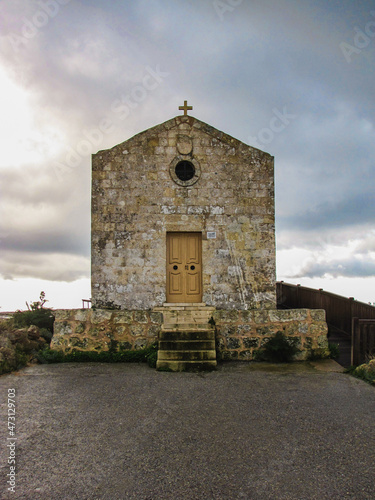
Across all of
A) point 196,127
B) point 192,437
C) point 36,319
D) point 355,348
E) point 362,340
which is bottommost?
point 192,437

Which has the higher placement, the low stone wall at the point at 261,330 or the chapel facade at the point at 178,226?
the chapel facade at the point at 178,226

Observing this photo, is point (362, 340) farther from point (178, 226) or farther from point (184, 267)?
point (178, 226)

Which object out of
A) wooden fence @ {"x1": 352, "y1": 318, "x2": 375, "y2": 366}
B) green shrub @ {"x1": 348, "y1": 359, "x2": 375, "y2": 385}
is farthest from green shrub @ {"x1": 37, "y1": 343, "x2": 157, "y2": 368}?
wooden fence @ {"x1": 352, "y1": 318, "x2": 375, "y2": 366}

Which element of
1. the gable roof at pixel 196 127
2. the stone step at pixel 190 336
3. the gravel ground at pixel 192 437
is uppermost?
the gable roof at pixel 196 127

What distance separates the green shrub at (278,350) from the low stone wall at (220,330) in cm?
11

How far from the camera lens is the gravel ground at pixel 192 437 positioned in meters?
3.40

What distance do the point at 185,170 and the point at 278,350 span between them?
564cm

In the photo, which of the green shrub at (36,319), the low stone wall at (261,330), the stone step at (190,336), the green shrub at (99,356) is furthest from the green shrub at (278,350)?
the green shrub at (36,319)

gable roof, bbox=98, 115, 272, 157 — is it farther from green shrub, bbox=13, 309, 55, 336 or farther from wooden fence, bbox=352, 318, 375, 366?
green shrub, bbox=13, 309, 55, 336

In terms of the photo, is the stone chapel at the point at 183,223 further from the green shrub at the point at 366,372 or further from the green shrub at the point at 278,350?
the green shrub at the point at 366,372

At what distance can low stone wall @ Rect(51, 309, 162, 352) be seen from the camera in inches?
339

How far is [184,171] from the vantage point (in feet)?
35.6

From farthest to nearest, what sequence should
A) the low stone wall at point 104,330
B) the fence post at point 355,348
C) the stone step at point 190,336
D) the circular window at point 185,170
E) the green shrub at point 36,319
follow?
the green shrub at point 36,319 < the circular window at point 185,170 < the low stone wall at point 104,330 < the stone step at point 190,336 < the fence post at point 355,348

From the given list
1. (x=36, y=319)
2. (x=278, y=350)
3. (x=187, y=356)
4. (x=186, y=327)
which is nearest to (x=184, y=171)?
(x=186, y=327)
